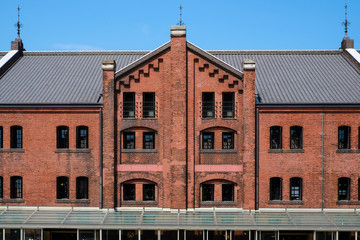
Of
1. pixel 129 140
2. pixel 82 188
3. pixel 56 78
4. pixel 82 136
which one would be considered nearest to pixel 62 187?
pixel 82 188

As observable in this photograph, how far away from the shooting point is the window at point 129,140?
25688mm

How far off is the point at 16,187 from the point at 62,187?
126 inches

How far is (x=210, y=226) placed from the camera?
911 inches

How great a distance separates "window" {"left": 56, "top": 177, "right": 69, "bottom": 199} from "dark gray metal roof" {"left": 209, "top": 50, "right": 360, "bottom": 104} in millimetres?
14446

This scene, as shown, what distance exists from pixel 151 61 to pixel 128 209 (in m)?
9.95

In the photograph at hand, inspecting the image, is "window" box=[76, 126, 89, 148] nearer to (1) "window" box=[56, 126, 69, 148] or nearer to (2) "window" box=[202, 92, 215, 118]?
(1) "window" box=[56, 126, 69, 148]

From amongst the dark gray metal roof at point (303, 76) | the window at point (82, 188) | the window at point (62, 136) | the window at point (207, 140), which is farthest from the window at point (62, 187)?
the dark gray metal roof at point (303, 76)

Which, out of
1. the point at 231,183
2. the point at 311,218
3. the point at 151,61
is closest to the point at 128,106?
the point at 151,61

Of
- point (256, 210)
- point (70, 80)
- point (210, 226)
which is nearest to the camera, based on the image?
point (210, 226)

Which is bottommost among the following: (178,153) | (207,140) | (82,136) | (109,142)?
(178,153)

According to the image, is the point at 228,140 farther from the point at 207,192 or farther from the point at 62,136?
the point at 62,136

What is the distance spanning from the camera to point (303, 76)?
29.3 metres

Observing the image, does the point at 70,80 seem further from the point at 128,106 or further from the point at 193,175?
the point at 193,175

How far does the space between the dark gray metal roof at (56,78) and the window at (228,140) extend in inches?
363
